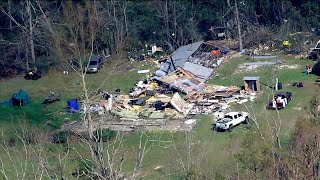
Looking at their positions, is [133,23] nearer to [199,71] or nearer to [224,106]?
[199,71]

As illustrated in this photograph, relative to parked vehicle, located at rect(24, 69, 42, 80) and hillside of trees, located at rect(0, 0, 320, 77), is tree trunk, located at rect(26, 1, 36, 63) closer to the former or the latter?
hillside of trees, located at rect(0, 0, 320, 77)

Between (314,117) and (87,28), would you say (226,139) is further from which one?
(87,28)

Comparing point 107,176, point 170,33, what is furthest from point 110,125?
point 170,33

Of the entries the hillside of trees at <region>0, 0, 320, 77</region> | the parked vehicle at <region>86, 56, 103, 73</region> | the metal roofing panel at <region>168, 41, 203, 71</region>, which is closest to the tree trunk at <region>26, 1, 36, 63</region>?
the hillside of trees at <region>0, 0, 320, 77</region>

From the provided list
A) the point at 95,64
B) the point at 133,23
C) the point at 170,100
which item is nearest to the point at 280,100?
the point at 170,100

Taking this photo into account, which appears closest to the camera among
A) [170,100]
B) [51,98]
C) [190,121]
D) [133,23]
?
[190,121]

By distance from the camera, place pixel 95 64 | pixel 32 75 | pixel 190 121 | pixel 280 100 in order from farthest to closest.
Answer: pixel 95 64
pixel 32 75
pixel 280 100
pixel 190 121
